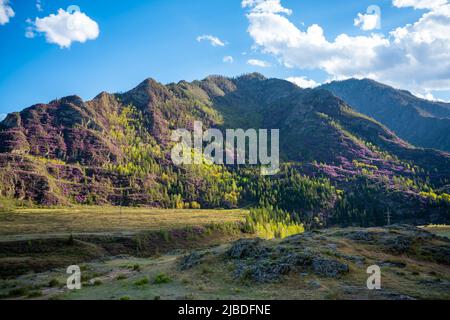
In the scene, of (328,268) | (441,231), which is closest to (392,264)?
(328,268)

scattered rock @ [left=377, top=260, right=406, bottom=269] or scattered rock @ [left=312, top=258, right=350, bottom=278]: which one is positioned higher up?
scattered rock @ [left=312, top=258, right=350, bottom=278]

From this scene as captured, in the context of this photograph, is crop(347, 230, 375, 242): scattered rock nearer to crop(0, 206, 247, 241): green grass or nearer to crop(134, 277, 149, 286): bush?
crop(134, 277, 149, 286): bush

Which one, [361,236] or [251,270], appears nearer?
[251,270]

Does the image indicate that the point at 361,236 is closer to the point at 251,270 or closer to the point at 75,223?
the point at 251,270

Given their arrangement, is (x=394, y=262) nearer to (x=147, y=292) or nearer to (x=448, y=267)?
(x=448, y=267)

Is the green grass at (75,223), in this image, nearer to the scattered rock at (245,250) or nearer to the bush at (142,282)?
the scattered rock at (245,250)

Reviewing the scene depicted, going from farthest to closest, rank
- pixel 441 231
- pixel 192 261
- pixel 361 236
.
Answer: pixel 441 231, pixel 361 236, pixel 192 261

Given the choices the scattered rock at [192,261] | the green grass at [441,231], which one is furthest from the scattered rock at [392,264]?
the green grass at [441,231]

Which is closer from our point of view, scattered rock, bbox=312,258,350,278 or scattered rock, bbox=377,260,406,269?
scattered rock, bbox=312,258,350,278

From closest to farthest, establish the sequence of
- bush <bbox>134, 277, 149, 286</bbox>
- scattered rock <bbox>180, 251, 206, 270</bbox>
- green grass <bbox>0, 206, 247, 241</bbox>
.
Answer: bush <bbox>134, 277, 149, 286</bbox>
scattered rock <bbox>180, 251, 206, 270</bbox>
green grass <bbox>0, 206, 247, 241</bbox>

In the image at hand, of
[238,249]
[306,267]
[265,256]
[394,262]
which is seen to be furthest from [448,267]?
[238,249]

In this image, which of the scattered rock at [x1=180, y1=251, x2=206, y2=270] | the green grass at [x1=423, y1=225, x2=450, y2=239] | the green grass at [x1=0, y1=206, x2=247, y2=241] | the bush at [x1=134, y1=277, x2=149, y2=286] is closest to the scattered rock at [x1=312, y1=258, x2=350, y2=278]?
the scattered rock at [x1=180, y1=251, x2=206, y2=270]
